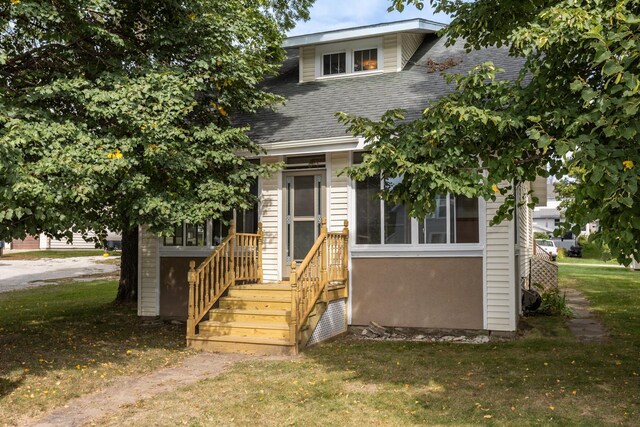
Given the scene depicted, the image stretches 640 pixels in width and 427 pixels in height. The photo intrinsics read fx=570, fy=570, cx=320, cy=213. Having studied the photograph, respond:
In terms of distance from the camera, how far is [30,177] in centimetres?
605

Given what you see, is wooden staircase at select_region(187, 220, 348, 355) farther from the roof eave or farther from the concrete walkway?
the roof eave

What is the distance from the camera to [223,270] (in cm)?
938

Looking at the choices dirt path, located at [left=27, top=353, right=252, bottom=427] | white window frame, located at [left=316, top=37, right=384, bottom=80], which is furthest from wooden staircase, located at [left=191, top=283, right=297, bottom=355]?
white window frame, located at [left=316, top=37, right=384, bottom=80]

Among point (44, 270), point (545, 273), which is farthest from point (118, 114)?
point (44, 270)

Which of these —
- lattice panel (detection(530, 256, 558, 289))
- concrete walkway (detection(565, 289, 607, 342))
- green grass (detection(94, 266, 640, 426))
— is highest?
lattice panel (detection(530, 256, 558, 289))

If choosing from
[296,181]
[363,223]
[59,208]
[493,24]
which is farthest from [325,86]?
[59,208]

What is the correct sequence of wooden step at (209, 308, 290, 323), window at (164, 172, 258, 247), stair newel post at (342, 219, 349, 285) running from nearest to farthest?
1. wooden step at (209, 308, 290, 323)
2. stair newel post at (342, 219, 349, 285)
3. window at (164, 172, 258, 247)

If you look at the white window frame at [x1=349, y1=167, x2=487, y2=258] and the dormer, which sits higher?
the dormer

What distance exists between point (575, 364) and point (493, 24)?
4318 millimetres

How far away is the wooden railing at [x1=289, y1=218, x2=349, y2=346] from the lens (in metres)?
7.93

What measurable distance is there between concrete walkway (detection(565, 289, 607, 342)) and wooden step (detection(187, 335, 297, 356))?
4819mm

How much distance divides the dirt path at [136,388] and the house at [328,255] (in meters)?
0.65

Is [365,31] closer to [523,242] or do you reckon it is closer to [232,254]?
[232,254]

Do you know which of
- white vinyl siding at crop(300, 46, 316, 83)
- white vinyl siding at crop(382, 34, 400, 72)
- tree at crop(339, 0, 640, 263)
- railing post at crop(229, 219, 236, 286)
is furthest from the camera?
white vinyl siding at crop(300, 46, 316, 83)
